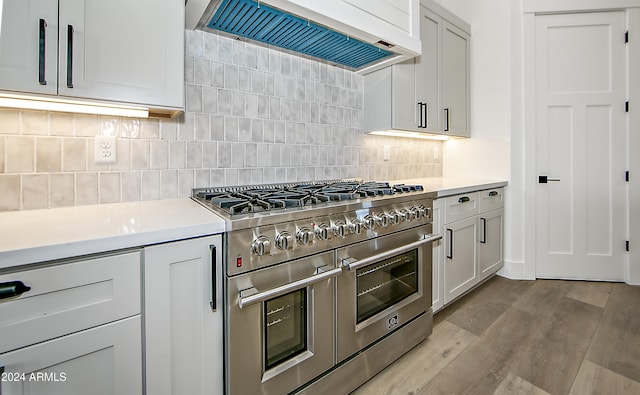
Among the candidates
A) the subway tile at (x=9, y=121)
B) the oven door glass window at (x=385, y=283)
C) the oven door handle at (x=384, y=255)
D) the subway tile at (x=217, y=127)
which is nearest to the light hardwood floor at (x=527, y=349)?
the oven door glass window at (x=385, y=283)

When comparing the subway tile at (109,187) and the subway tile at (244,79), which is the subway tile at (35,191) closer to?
the subway tile at (109,187)

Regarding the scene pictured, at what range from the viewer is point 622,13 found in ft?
8.77

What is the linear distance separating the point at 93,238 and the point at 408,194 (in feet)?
4.54

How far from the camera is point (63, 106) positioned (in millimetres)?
1227

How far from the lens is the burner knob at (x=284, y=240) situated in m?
1.11

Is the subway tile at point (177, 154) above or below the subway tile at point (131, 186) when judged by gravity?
above

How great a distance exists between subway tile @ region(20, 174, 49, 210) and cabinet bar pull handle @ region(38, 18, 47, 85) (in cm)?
45

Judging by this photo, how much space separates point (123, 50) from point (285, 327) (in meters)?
1.21

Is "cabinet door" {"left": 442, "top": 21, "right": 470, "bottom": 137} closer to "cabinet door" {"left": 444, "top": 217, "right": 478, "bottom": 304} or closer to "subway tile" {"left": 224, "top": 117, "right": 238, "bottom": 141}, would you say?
"cabinet door" {"left": 444, "top": 217, "right": 478, "bottom": 304}

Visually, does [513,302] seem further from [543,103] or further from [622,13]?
[622,13]

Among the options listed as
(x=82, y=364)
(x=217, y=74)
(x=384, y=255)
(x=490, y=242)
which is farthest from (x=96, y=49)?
(x=490, y=242)

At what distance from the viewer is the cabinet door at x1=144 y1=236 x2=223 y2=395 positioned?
0.92m

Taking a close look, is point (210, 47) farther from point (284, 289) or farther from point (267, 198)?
point (284, 289)

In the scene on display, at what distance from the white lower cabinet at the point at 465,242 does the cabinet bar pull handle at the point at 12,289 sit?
1.87 metres
